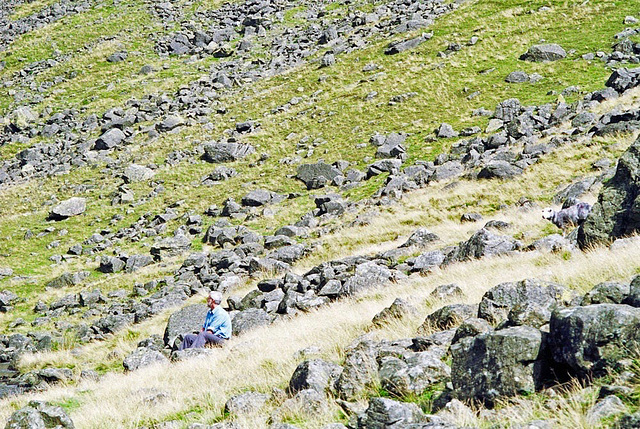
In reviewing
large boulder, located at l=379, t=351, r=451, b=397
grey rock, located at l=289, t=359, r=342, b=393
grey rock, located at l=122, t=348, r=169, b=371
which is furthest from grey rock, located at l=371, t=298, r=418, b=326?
grey rock, located at l=122, t=348, r=169, b=371

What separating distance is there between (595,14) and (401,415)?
56955mm

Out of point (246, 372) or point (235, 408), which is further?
point (246, 372)

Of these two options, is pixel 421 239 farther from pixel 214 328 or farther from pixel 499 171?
pixel 499 171

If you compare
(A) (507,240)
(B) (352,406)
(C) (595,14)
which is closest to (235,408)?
(B) (352,406)

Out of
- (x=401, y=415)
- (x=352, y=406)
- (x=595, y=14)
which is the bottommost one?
(x=595, y=14)

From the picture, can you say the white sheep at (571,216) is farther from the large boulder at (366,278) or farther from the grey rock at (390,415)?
the grey rock at (390,415)

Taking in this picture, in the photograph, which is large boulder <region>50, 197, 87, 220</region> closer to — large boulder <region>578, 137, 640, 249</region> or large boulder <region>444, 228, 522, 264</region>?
large boulder <region>444, 228, 522, 264</region>

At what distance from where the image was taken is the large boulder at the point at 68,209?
4078 cm

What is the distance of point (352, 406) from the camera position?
715 cm

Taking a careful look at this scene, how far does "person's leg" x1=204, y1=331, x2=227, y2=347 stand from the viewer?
52.0ft

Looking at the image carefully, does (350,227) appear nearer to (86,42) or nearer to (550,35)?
(550,35)

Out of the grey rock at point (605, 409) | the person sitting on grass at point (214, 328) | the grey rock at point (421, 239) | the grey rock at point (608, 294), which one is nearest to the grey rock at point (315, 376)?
the grey rock at point (608, 294)

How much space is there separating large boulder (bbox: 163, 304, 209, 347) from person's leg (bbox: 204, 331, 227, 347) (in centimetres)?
325

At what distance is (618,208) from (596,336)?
7379 mm
